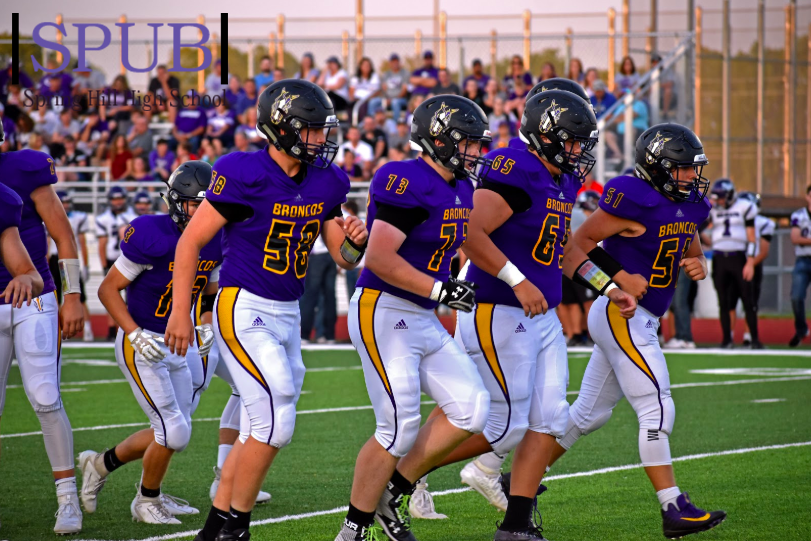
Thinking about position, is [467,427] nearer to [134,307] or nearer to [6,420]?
[134,307]

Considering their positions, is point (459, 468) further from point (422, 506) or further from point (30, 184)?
point (30, 184)

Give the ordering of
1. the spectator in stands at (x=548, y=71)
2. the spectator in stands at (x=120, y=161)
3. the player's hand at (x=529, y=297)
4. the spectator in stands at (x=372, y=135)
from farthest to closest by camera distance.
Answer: the spectator in stands at (x=120, y=161)
the spectator in stands at (x=548, y=71)
the spectator in stands at (x=372, y=135)
the player's hand at (x=529, y=297)

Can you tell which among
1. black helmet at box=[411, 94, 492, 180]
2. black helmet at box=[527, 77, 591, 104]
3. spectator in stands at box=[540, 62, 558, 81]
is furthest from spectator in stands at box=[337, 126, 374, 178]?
black helmet at box=[411, 94, 492, 180]

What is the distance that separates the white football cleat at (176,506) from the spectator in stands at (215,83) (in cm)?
1559

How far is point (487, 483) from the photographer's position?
5.37 metres

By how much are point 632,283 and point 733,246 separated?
8762 millimetres

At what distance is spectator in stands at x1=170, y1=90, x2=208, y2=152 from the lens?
19.1 metres

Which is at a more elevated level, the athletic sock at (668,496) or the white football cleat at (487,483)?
the athletic sock at (668,496)

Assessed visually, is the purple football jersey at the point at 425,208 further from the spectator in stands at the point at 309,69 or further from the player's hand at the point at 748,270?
the spectator in stands at the point at 309,69

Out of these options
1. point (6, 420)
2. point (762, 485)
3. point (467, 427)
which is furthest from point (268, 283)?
point (6, 420)

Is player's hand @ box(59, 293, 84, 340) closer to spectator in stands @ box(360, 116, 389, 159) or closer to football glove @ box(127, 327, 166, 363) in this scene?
football glove @ box(127, 327, 166, 363)

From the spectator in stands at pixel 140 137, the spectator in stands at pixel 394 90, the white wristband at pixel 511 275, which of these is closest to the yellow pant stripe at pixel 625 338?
the white wristband at pixel 511 275

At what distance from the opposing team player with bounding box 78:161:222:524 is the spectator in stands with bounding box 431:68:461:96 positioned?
13.4 metres

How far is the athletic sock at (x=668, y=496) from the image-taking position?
Result: 4.78 meters
